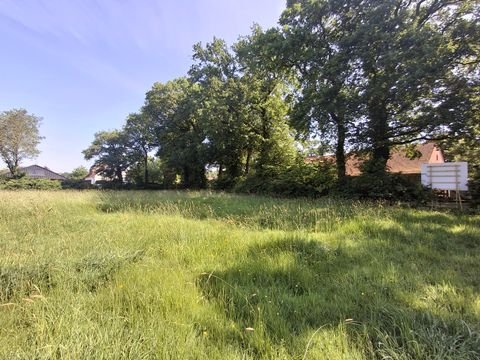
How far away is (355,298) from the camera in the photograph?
296cm

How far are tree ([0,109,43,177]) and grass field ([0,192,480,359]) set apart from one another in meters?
41.6

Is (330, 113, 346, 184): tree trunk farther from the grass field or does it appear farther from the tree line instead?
the grass field

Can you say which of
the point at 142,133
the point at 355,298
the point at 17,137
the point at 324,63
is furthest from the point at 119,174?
the point at 355,298

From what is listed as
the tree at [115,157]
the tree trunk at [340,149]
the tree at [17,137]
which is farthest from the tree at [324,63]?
the tree at [17,137]

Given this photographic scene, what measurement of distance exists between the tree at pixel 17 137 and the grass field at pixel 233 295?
41.6 m

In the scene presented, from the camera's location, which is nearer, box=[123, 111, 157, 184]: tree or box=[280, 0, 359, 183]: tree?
box=[280, 0, 359, 183]: tree

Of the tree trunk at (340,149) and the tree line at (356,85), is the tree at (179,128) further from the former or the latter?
the tree trunk at (340,149)

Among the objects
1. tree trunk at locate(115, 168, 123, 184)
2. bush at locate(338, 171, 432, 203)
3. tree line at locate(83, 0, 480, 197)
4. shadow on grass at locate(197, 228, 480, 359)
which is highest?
tree line at locate(83, 0, 480, 197)

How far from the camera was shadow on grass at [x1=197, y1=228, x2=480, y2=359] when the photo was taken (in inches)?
83.9

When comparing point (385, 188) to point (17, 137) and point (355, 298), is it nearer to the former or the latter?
point (355, 298)

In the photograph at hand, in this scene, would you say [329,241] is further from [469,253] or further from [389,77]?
[389,77]

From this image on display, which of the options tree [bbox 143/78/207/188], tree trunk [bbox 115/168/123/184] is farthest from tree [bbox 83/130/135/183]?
tree [bbox 143/78/207/188]

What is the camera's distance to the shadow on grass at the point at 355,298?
6.99 ft

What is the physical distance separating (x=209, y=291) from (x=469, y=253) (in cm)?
484
